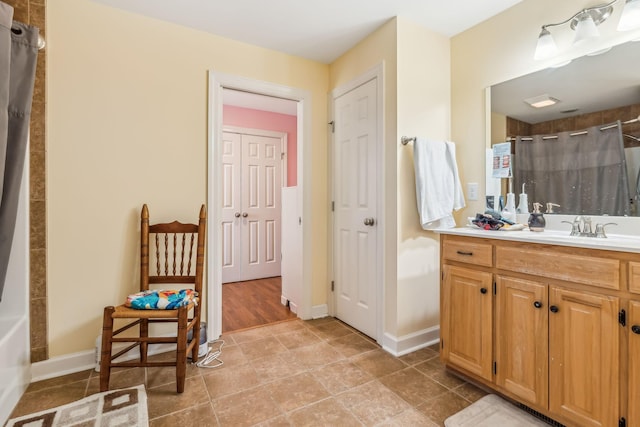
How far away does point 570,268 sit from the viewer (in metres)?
1.33

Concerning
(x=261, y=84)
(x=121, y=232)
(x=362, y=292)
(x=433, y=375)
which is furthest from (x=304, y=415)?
(x=261, y=84)

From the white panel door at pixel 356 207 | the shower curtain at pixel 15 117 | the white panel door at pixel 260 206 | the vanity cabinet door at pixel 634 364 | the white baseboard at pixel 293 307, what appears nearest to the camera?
the vanity cabinet door at pixel 634 364

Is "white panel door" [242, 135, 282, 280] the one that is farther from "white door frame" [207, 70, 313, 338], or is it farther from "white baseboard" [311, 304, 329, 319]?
"white door frame" [207, 70, 313, 338]

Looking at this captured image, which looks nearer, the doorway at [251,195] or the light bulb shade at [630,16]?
the light bulb shade at [630,16]

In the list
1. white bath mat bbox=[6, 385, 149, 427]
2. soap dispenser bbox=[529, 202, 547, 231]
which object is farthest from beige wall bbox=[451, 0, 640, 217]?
white bath mat bbox=[6, 385, 149, 427]

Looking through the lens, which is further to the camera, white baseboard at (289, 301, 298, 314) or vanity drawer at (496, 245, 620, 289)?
white baseboard at (289, 301, 298, 314)

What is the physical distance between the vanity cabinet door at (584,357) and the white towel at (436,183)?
91 cm

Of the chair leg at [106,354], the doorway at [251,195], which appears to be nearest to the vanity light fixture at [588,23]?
the chair leg at [106,354]

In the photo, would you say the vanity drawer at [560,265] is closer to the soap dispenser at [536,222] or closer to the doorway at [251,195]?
the soap dispenser at [536,222]

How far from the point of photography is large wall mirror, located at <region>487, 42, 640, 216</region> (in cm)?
160

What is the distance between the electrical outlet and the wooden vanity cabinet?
68cm

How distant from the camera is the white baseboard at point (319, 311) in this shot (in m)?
2.82

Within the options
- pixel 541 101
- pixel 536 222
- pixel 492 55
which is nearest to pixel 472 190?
pixel 536 222

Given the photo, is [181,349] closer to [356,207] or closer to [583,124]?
[356,207]
